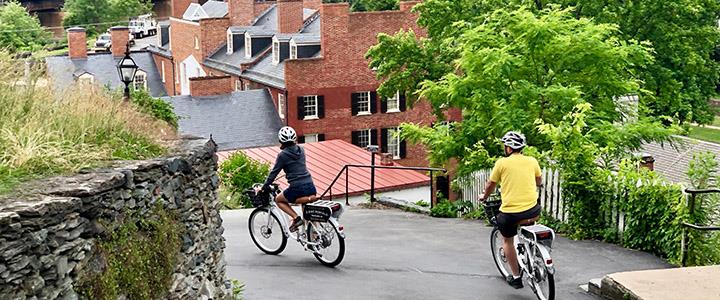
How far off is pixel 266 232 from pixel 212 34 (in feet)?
152

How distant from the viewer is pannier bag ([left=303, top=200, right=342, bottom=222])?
12.0 metres

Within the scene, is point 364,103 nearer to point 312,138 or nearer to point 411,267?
point 312,138

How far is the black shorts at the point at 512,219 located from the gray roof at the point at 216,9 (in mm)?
55102

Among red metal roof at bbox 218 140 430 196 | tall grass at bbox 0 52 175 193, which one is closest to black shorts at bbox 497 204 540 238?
tall grass at bbox 0 52 175 193

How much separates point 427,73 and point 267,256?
20207mm

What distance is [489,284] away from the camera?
459 inches

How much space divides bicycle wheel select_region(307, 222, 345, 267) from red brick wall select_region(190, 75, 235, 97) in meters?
32.9

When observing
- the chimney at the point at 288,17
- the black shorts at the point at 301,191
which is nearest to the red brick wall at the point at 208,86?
the chimney at the point at 288,17

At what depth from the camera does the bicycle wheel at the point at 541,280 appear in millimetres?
10125

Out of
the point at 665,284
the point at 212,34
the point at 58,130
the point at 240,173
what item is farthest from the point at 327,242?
the point at 212,34

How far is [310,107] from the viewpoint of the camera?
46.2 m

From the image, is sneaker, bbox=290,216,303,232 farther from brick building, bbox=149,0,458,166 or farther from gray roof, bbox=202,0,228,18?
gray roof, bbox=202,0,228,18

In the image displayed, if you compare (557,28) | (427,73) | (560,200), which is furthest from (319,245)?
(427,73)

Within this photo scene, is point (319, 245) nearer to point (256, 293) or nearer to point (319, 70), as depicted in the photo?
point (256, 293)
